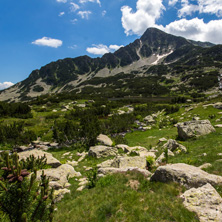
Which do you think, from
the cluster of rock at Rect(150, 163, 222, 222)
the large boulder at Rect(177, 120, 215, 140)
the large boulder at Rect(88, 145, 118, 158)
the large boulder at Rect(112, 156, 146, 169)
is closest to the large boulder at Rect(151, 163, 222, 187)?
the cluster of rock at Rect(150, 163, 222, 222)

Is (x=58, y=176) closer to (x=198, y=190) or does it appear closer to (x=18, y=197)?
(x=18, y=197)

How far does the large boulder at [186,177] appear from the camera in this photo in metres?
6.68

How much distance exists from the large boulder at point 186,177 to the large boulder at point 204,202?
19.1 inches

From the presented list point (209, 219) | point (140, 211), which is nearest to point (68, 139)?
point (140, 211)

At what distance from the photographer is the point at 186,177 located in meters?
6.98

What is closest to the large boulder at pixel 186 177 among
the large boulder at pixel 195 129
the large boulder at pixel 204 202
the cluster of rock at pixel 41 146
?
the large boulder at pixel 204 202

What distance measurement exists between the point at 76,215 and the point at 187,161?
8.91 meters

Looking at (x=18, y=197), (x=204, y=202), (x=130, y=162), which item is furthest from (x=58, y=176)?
(x=204, y=202)

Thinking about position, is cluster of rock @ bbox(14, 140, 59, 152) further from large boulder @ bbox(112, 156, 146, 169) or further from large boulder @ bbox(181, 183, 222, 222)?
large boulder @ bbox(181, 183, 222, 222)

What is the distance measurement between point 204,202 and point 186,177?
151cm

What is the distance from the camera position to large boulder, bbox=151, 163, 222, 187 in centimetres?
668

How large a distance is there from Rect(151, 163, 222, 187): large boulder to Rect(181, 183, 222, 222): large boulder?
486 millimetres

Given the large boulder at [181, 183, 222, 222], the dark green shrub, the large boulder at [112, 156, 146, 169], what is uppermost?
the dark green shrub

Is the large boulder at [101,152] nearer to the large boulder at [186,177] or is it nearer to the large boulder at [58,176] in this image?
the large boulder at [58,176]
